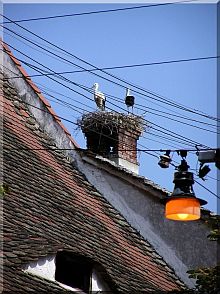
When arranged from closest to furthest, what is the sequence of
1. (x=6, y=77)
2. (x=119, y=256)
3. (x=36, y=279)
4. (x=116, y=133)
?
(x=36, y=279) → (x=119, y=256) → (x=6, y=77) → (x=116, y=133)

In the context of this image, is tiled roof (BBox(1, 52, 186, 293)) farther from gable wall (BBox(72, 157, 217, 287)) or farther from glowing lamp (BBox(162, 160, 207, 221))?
glowing lamp (BBox(162, 160, 207, 221))

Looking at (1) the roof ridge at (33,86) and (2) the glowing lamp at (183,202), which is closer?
(2) the glowing lamp at (183,202)

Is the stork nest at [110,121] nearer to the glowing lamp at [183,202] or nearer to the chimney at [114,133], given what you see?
the chimney at [114,133]

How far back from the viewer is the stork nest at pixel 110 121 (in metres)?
17.2

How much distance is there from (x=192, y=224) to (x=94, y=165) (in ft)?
5.86

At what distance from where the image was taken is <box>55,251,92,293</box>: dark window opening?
9915 mm

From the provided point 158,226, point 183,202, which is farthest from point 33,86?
point 183,202

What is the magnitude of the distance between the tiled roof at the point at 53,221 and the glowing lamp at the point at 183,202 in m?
1.43

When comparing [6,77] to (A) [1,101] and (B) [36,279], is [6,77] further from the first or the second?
(B) [36,279]

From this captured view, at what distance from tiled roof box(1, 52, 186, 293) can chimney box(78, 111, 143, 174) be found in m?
2.83

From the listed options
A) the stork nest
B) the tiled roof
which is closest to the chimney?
the stork nest

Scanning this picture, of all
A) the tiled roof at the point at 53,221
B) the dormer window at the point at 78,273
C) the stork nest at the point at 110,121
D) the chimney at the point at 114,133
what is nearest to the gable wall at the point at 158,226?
the tiled roof at the point at 53,221

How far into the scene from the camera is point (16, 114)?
13227 mm

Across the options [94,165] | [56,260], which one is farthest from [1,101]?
[56,260]
